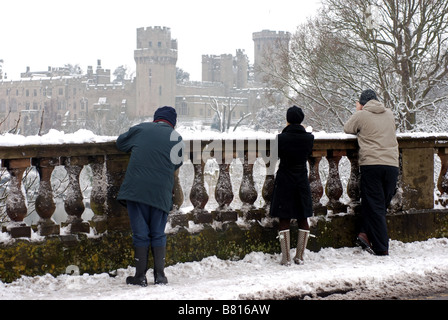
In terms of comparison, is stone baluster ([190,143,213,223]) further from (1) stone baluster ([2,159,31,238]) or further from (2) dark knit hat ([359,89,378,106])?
(2) dark knit hat ([359,89,378,106])

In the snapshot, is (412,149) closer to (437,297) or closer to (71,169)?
(437,297)

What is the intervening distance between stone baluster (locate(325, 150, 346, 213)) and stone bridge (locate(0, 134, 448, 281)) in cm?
1

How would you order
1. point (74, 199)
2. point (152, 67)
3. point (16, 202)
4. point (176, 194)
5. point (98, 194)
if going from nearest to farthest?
point (16, 202) → point (74, 199) → point (98, 194) → point (176, 194) → point (152, 67)

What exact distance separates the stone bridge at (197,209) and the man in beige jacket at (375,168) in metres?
0.22

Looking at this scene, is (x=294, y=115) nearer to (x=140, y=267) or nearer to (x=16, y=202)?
(x=140, y=267)

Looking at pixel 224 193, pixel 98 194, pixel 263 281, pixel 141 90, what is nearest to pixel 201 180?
pixel 224 193

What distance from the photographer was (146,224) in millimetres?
4367

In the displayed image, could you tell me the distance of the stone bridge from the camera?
4.37 m

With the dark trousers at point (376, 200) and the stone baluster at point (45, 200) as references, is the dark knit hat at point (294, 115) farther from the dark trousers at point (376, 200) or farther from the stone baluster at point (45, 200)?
the stone baluster at point (45, 200)

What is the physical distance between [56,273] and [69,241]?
27cm

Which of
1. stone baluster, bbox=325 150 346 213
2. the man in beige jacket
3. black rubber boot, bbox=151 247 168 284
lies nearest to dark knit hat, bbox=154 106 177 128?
black rubber boot, bbox=151 247 168 284

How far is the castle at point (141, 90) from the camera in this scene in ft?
290

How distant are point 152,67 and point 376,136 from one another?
86.2 m

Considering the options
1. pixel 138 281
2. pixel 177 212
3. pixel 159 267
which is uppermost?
pixel 177 212
